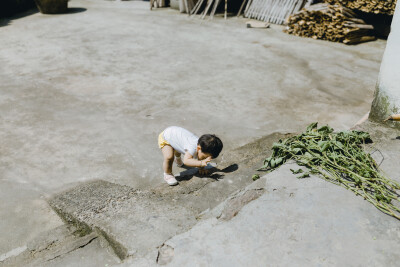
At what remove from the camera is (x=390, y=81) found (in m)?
3.89

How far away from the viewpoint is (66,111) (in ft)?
19.5

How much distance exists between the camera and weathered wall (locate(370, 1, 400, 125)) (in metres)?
3.69

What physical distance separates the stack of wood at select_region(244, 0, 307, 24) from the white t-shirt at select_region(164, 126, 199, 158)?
9273 millimetres

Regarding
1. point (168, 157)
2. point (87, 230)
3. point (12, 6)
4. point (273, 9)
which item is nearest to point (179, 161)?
point (168, 157)

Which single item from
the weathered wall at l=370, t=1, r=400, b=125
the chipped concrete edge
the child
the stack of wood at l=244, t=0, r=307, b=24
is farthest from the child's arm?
the stack of wood at l=244, t=0, r=307, b=24

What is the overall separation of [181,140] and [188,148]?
0.52 feet

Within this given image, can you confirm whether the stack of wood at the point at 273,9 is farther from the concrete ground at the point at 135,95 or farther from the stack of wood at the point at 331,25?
the stack of wood at the point at 331,25

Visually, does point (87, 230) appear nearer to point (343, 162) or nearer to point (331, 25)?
point (343, 162)

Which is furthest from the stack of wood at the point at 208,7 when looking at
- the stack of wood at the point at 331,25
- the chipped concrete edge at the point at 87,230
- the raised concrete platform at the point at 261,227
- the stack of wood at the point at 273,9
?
the raised concrete platform at the point at 261,227

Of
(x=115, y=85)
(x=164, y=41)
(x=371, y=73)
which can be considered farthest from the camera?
(x=164, y=41)

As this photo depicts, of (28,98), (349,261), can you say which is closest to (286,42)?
(28,98)

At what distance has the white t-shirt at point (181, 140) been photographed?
12.9 feet

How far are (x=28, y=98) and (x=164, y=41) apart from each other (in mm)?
4637

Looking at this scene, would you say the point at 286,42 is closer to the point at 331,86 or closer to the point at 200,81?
the point at 331,86
